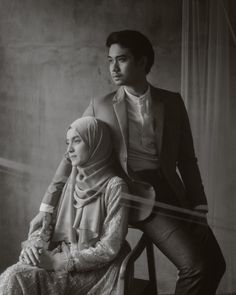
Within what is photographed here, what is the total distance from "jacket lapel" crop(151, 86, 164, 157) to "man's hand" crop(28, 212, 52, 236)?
557 mm

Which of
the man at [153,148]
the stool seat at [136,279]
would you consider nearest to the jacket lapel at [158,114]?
the man at [153,148]

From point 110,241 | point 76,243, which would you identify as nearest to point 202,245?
point 110,241

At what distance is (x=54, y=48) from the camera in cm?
229

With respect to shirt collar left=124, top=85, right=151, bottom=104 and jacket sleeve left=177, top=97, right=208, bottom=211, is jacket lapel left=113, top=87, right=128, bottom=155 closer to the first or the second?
shirt collar left=124, top=85, right=151, bottom=104

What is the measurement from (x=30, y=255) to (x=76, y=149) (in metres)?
0.47

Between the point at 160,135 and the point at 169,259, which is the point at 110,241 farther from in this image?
the point at 160,135

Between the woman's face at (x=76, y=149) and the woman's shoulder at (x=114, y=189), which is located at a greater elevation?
the woman's face at (x=76, y=149)

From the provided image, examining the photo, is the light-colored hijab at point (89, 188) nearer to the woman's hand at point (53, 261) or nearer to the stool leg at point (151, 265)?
the woman's hand at point (53, 261)

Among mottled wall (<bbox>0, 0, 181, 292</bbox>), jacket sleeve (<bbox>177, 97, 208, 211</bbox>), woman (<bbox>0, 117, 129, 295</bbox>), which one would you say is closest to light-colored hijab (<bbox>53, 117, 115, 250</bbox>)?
woman (<bbox>0, 117, 129, 295</bbox>)

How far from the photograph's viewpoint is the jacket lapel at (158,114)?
2094mm

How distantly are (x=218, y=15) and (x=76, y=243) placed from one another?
113cm

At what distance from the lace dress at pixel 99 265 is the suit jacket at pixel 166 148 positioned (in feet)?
0.32

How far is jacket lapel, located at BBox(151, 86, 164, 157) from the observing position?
2.09 m

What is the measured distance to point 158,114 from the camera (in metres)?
2.11
